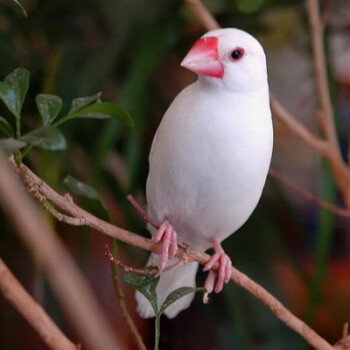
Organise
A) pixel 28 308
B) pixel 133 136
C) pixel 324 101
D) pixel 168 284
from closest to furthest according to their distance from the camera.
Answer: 1. pixel 28 308
2. pixel 168 284
3. pixel 324 101
4. pixel 133 136

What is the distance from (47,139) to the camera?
36 cm

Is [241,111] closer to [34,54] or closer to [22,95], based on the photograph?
[22,95]

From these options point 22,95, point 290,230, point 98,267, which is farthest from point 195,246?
point 290,230

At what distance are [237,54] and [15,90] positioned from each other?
18 cm

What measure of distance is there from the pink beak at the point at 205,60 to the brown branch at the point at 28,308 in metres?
0.20

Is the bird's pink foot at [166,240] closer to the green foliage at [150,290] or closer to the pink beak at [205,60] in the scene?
the green foliage at [150,290]

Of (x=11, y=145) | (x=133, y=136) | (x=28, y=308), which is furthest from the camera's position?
(x=133, y=136)

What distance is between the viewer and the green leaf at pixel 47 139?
36cm

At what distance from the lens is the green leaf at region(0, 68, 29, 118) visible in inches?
15.7

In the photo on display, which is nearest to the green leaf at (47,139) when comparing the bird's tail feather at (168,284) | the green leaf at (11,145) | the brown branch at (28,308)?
the green leaf at (11,145)

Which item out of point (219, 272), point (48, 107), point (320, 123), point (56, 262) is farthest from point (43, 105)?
point (320, 123)

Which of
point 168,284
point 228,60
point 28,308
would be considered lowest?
point 168,284

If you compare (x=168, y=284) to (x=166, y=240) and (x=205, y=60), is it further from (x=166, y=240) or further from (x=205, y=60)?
(x=205, y=60)

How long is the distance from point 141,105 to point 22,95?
0.54 metres
